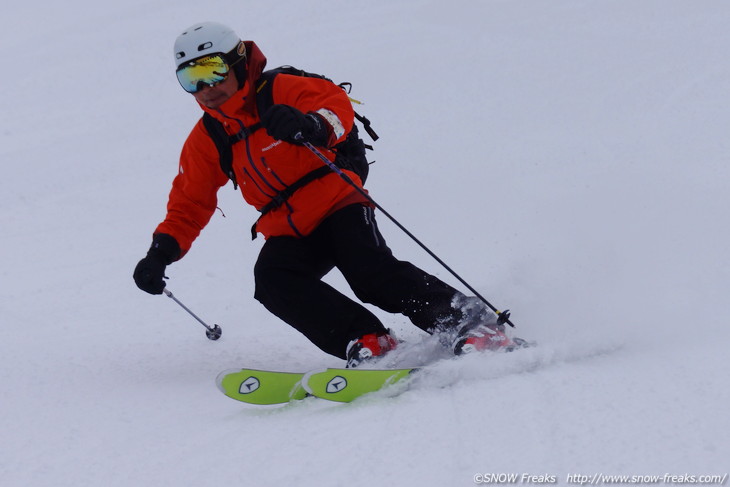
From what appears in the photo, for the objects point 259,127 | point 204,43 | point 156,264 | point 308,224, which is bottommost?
point 156,264

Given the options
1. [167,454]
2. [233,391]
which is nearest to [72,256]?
[233,391]

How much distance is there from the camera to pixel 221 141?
391 centimetres

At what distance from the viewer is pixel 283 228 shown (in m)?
3.94

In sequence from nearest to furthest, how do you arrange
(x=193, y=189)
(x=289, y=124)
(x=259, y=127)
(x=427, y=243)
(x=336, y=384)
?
(x=336, y=384) → (x=289, y=124) → (x=259, y=127) → (x=193, y=189) → (x=427, y=243)

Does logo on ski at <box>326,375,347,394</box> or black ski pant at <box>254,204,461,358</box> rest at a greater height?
black ski pant at <box>254,204,461,358</box>

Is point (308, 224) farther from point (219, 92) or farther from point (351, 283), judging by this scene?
point (219, 92)

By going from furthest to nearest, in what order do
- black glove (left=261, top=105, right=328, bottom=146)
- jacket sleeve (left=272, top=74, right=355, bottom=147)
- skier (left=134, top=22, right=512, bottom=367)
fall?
jacket sleeve (left=272, top=74, right=355, bottom=147)
skier (left=134, top=22, right=512, bottom=367)
black glove (left=261, top=105, right=328, bottom=146)

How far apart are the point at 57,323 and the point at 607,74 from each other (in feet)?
21.6

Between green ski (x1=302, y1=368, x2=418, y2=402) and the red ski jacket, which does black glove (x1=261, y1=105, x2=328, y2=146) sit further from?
green ski (x1=302, y1=368, x2=418, y2=402)

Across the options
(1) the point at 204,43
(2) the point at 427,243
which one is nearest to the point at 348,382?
(1) the point at 204,43

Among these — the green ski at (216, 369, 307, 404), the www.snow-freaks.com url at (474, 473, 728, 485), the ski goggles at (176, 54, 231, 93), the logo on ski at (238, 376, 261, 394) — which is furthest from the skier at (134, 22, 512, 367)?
the www.snow-freaks.com url at (474, 473, 728, 485)

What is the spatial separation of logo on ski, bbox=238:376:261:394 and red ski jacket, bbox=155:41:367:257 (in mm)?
822

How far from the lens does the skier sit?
142 inches

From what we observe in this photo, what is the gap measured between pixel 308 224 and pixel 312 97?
24.5 inches
